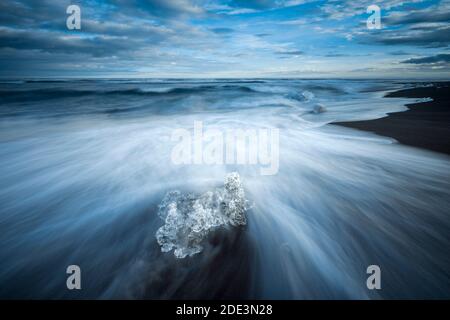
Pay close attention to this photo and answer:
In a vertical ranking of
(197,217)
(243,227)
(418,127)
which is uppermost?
(418,127)

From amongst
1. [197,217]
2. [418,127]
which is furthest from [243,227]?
[418,127]

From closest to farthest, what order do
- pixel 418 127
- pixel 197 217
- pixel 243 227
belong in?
1. pixel 197 217
2. pixel 243 227
3. pixel 418 127

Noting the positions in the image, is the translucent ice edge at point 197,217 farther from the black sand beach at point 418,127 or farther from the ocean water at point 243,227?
the black sand beach at point 418,127

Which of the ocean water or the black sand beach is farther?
the black sand beach

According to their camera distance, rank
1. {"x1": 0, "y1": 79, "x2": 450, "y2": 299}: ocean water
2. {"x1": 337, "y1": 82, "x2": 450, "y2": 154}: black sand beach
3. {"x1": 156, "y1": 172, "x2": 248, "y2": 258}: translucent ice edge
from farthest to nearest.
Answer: {"x1": 337, "y1": 82, "x2": 450, "y2": 154}: black sand beach
{"x1": 156, "y1": 172, "x2": 248, "y2": 258}: translucent ice edge
{"x1": 0, "y1": 79, "x2": 450, "y2": 299}: ocean water

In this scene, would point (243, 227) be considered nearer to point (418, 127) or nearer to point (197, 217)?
point (197, 217)

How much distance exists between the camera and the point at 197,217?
2.97 meters

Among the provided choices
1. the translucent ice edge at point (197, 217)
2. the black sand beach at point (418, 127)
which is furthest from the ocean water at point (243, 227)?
the black sand beach at point (418, 127)

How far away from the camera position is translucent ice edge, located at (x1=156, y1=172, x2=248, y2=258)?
9.16 feet

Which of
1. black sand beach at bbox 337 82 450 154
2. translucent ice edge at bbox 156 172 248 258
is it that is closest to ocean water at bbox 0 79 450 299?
translucent ice edge at bbox 156 172 248 258

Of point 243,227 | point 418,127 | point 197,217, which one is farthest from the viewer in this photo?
point 418,127

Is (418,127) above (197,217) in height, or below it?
above

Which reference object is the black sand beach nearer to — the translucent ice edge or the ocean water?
the ocean water

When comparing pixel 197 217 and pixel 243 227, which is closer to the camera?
pixel 197 217
